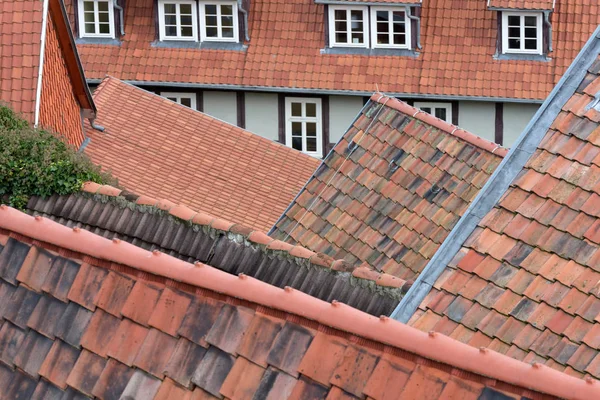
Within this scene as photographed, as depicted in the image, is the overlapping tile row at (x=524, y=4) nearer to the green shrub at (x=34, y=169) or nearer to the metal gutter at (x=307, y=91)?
the metal gutter at (x=307, y=91)

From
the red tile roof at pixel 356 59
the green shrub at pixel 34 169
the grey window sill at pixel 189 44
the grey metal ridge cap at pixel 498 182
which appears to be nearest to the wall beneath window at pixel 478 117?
the red tile roof at pixel 356 59

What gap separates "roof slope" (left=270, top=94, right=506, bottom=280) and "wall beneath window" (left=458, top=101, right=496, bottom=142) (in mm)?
14139

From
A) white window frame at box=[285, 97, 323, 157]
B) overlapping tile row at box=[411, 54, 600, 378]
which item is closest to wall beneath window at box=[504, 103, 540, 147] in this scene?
white window frame at box=[285, 97, 323, 157]

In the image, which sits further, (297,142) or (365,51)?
(297,142)

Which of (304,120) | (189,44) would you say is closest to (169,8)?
(189,44)

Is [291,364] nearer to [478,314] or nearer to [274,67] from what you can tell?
[478,314]

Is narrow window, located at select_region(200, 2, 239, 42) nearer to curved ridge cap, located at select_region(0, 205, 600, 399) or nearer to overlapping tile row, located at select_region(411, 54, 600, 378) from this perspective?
overlapping tile row, located at select_region(411, 54, 600, 378)

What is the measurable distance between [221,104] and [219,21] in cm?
204

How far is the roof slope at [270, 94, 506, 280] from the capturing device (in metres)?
12.0

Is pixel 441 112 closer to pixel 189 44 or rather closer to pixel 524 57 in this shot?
pixel 524 57

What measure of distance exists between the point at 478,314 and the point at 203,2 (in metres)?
22.6

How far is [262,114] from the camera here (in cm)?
2948

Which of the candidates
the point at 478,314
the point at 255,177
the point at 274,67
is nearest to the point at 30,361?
the point at 478,314

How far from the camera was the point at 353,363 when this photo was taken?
19.2 feet
